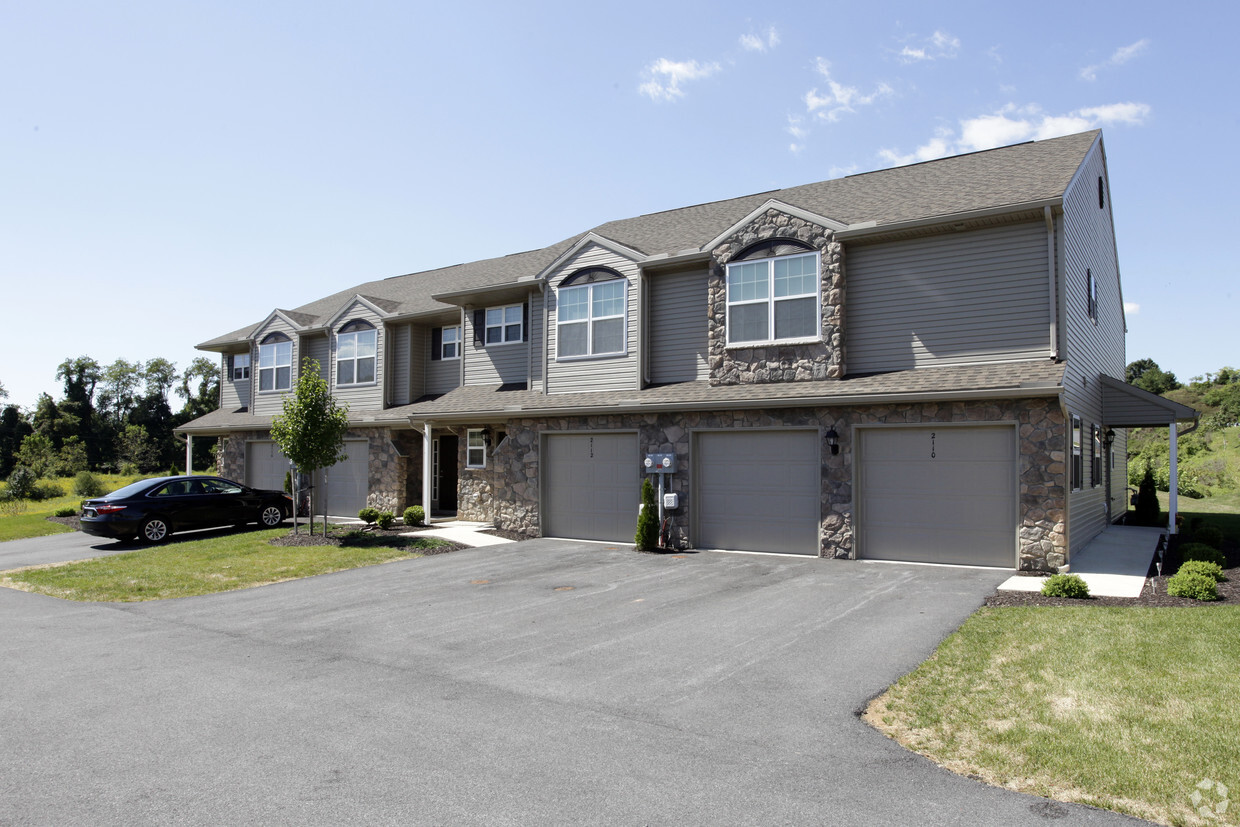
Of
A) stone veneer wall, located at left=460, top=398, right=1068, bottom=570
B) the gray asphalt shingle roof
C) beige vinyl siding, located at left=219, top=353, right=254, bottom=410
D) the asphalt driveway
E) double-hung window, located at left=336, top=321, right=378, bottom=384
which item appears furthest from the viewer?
beige vinyl siding, located at left=219, top=353, right=254, bottom=410

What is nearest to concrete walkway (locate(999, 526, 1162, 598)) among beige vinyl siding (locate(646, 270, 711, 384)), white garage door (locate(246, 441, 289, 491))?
beige vinyl siding (locate(646, 270, 711, 384))

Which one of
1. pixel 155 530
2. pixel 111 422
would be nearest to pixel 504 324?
pixel 155 530

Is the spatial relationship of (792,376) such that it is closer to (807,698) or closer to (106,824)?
(807,698)

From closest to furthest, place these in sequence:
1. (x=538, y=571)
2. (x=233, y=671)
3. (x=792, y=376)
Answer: (x=233, y=671)
(x=538, y=571)
(x=792, y=376)

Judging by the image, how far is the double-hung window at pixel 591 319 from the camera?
53.5 ft

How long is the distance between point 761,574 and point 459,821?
863cm

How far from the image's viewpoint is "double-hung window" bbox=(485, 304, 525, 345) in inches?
751

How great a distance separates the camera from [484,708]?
5.96m

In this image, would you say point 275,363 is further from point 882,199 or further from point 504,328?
point 882,199

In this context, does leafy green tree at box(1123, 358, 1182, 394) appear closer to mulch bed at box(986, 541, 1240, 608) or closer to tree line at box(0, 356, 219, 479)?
mulch bed at box(986, 541, 1240, 608)

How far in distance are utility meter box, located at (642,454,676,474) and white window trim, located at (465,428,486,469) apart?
5663mm

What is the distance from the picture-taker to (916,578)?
37.6 ft

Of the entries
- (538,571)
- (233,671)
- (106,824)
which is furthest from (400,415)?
(106,824)

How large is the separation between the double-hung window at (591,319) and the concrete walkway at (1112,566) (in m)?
8.89
